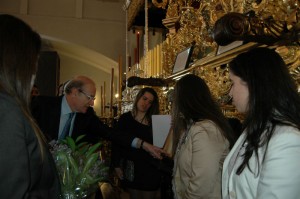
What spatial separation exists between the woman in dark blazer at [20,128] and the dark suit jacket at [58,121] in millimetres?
1145

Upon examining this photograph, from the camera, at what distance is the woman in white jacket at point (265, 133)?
1.03 metres

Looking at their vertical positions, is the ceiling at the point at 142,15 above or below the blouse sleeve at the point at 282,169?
above

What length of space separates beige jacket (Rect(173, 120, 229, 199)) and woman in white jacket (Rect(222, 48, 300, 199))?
1.15ft

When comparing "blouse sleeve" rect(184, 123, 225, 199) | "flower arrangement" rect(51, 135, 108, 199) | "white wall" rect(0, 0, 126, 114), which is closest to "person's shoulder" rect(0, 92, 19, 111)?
"flower arrangement" rect(51, 135, 108, 199)

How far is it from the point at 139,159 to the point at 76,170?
1706 millimetres

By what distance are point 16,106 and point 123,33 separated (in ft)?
29.8

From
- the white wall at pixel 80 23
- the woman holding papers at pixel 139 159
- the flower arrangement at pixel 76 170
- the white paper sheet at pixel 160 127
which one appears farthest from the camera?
the white wall at pixel 80 23

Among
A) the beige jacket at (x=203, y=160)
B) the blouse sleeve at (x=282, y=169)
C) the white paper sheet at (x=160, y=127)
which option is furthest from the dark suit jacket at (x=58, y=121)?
the blouse sleeve at (x=282, y=169)

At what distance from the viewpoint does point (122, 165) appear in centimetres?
301

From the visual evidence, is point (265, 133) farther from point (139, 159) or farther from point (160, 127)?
point (139, 159)

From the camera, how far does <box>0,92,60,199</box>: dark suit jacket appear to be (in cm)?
83

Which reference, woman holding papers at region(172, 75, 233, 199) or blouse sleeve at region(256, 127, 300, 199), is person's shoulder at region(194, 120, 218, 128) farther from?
blouse sleeve at region(256, 127, 300, 199)

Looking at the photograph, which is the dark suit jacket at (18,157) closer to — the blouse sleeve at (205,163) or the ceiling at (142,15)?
the blouse sleeve at (205,163)

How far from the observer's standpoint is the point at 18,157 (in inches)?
33.4
